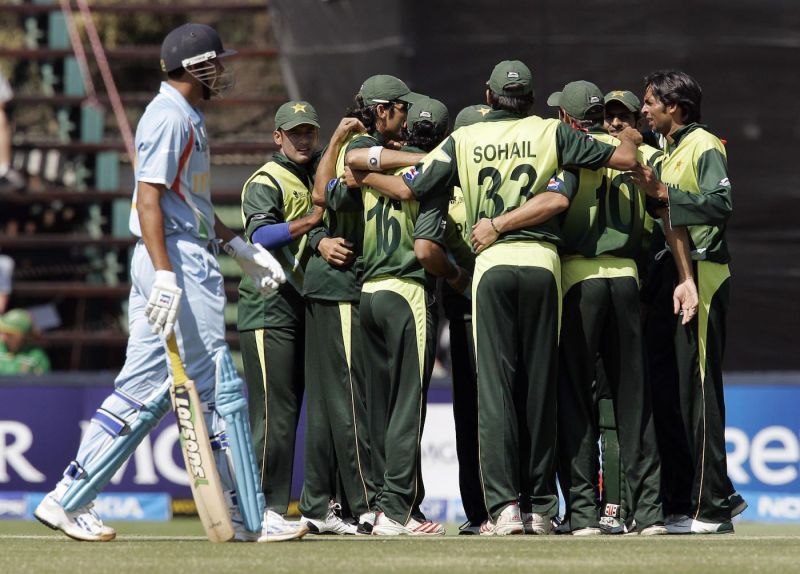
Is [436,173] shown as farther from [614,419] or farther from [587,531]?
[587,531]

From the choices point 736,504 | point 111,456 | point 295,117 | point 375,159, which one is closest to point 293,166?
point 295,117

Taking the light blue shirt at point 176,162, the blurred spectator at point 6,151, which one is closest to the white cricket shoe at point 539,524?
the light blue shirt at point 176,162

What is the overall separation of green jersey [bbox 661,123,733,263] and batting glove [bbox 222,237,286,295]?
1.94 m

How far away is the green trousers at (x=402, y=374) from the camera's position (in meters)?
7.31

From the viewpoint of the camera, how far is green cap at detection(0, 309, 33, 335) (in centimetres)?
1278

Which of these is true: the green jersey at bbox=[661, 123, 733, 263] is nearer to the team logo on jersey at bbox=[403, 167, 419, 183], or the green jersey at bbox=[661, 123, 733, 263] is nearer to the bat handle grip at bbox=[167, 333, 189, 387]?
the team logo on jersey at bbox=[403, 167, 419, 183]

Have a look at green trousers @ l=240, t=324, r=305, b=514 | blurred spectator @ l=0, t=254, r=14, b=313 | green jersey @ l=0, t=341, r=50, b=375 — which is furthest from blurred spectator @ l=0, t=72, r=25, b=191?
green trousers @ l=240, t=324, r=305, b=514

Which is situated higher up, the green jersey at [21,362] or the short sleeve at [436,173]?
the short sleeve at [436,173]

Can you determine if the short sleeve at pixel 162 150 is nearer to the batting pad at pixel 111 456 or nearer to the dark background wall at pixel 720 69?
the batting pad at pixel 111 456

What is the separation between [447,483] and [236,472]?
496 cm

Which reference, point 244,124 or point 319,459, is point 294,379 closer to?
point 319,459

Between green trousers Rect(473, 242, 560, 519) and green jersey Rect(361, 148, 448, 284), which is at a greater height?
green jersey Rect(361, 148, 448, 284)

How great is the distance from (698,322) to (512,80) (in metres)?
1.48

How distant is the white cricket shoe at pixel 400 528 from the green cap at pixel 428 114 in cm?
189
